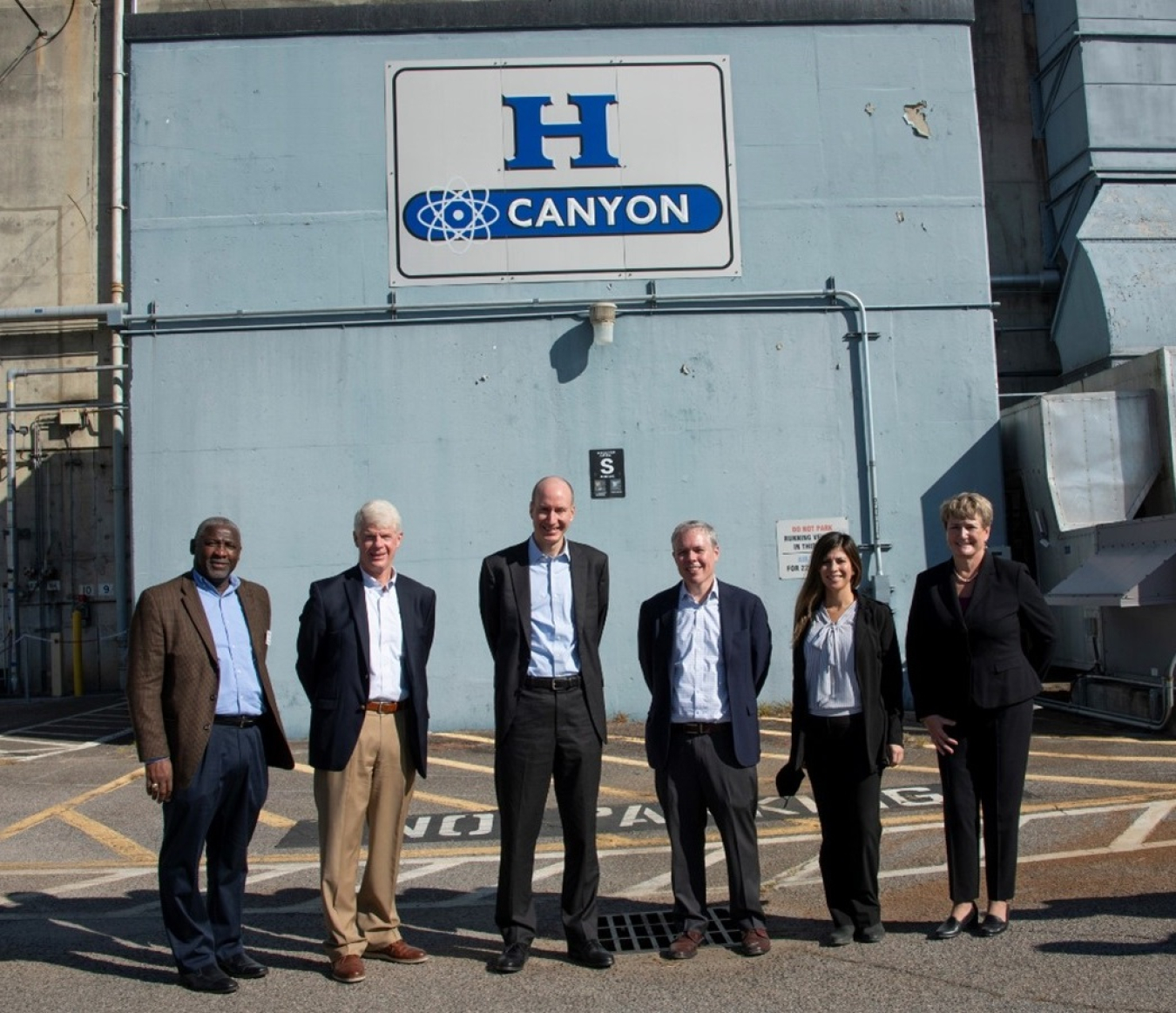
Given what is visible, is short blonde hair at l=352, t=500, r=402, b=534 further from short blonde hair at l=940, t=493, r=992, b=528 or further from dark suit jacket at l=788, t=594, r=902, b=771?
short blonde hair at l=940, t=493, r=992, b=528

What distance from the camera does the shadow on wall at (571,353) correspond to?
11.4 m

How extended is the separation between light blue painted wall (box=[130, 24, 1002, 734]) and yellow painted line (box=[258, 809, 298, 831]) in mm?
3494

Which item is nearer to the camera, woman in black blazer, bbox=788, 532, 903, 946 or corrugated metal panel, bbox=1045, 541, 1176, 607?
woman in black blazer, bbox=788, 532, 903, 946

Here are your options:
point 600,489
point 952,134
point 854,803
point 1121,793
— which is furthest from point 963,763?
point 952,134

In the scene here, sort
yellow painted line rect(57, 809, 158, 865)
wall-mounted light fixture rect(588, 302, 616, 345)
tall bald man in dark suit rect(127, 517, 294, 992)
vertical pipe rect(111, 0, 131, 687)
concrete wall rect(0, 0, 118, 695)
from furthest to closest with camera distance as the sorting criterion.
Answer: concrete wall rect(0, 0, 118, 695) → vertical pipe rect(111, 0, 131, 687) → wall-mounted light fixture rect(588, 302, 616, 345) → yellow painted line rect(57, 809, 158, 865) → tall bald man in dark suit rect(127, 517, 294, 992)

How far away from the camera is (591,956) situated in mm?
4426

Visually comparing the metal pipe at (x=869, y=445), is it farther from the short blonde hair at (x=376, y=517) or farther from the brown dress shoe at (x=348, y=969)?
the brown dress shoe at (x=348, y=969)

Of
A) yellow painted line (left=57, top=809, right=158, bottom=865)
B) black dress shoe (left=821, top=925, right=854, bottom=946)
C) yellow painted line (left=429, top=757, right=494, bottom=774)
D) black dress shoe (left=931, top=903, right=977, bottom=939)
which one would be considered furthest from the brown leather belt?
yellow painted line (left=429, top=757, right=494, bottom=774)

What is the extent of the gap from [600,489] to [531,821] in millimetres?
6878

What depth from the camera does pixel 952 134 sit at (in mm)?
11938

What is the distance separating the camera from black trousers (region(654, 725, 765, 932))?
4.58 metres

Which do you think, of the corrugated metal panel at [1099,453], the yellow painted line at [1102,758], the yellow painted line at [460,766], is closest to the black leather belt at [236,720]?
the yellow painted line at [460,766]

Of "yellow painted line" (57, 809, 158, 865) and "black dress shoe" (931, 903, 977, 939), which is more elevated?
"yellow painted line" (57, 809, 158, 865)

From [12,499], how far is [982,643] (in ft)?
54.2
